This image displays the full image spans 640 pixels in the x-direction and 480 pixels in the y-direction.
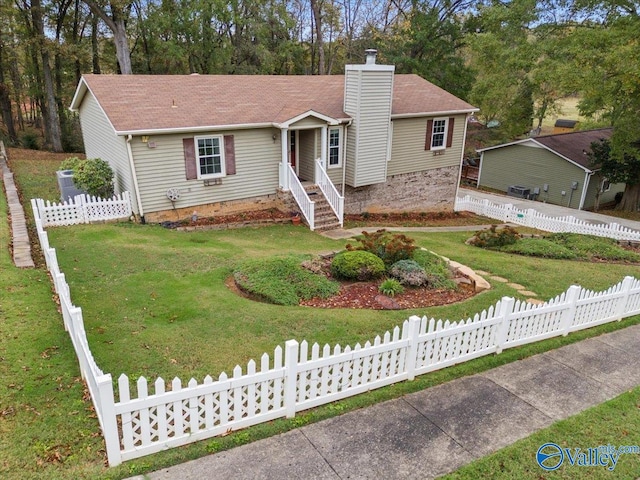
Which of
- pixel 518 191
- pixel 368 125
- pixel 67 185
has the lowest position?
pixel 518 191

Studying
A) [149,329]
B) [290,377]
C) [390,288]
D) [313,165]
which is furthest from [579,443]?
[313,165]

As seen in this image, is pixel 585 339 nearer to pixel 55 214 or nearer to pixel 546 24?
pixel 55 214

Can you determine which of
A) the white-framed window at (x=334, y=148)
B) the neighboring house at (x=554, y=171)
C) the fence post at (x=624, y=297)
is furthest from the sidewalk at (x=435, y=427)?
the neighboring house at (x=554, y=171)

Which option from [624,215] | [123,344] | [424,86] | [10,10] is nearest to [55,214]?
[123,344]

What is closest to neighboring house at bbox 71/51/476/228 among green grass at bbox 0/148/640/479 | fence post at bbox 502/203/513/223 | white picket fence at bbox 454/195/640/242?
green grass at bbox 0/148/640/479

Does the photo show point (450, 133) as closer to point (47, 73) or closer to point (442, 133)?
point (442, 133)
